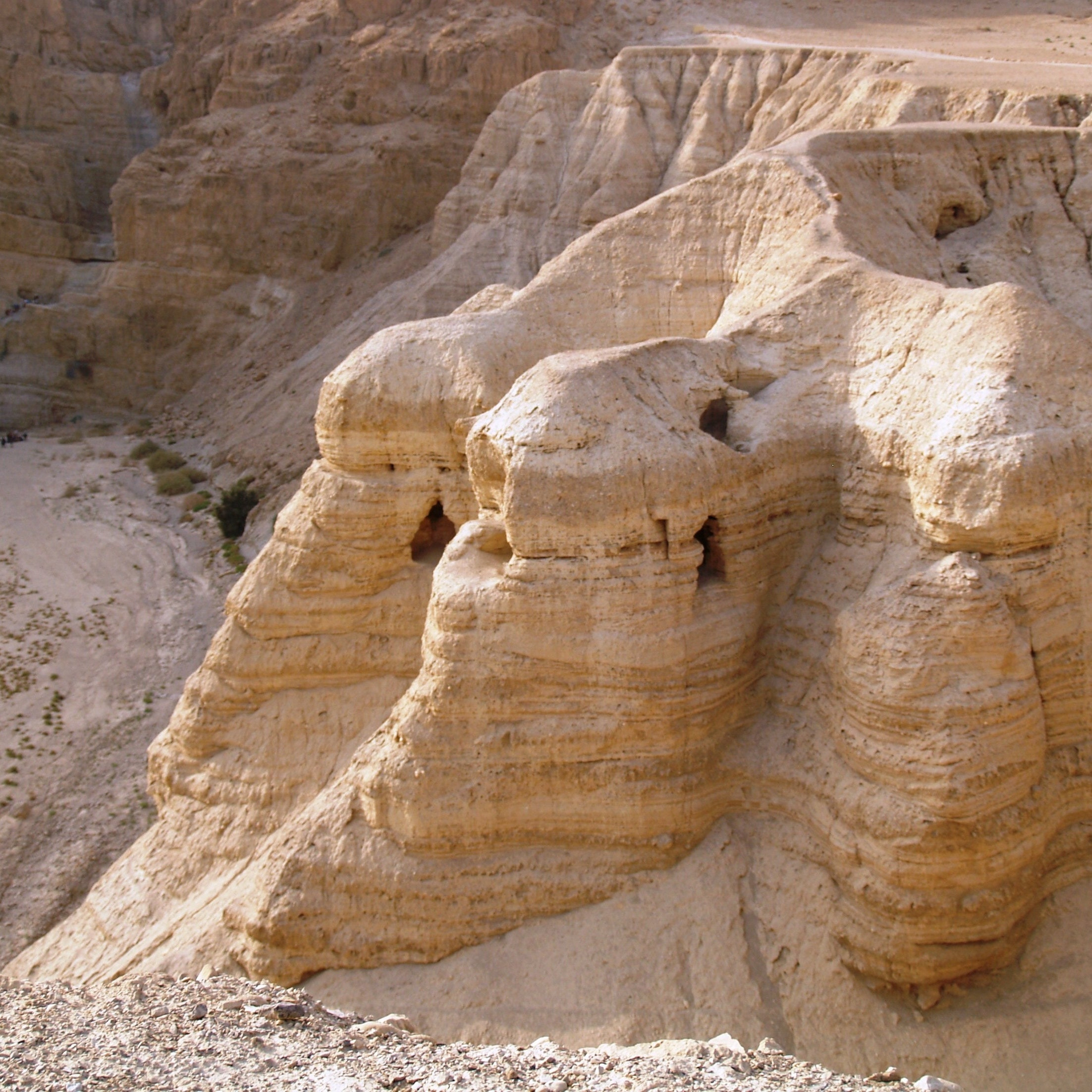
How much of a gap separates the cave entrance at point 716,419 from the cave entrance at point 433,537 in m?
4.03

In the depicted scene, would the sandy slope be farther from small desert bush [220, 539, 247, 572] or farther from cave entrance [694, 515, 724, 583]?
cave entrance [694, 515, 724, 583]

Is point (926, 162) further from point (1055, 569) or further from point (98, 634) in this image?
point (98, 634)

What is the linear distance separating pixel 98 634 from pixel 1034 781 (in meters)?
22.0

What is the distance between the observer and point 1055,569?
1023 centimetres

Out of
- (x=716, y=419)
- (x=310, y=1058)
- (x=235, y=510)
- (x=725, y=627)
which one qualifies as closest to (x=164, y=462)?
(x=235, y=510)

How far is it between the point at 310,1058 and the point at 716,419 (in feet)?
22.0

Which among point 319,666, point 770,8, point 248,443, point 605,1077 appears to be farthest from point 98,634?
point 770,8

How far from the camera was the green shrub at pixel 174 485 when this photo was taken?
36906mm

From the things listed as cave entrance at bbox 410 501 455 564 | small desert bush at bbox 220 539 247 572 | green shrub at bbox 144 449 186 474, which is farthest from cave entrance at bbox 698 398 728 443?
green shrub at bbox 144 449 186 474

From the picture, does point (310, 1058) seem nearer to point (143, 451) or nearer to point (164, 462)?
point (164, 462)

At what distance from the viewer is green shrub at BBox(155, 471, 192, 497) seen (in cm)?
3691

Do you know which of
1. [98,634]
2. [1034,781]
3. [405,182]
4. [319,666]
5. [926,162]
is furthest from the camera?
[405,182]

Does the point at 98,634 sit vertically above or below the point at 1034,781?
below

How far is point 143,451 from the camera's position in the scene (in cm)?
4106
